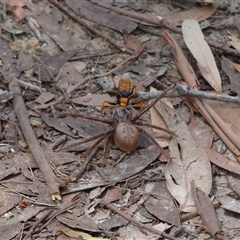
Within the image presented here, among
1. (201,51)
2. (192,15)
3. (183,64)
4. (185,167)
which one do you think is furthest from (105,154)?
(192,15)

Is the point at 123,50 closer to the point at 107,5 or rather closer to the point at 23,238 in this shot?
the point at 107,5

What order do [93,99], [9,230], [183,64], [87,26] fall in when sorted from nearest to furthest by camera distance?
1. [9,230]
2. [93,99]
3. [183,64]
4. [87,26]

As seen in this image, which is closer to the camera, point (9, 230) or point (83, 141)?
point (9, 230)

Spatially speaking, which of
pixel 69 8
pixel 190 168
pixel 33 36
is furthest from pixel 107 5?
pixel 190 168

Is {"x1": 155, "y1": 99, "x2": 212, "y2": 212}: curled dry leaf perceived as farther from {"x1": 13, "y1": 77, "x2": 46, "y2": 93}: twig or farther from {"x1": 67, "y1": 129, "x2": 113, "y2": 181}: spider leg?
{"x1": 13, "y1": 77, "x2": 46, "y2": 93}: twig

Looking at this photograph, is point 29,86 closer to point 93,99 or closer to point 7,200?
point 93,99

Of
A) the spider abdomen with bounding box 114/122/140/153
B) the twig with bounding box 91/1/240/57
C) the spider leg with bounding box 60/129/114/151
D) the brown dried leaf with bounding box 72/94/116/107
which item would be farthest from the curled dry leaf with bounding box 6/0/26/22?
the spider abdomen with bounding box 114/122/140/153

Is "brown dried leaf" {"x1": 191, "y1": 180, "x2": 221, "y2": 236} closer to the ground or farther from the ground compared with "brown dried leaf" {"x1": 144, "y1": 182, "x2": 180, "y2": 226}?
farther from the ground
